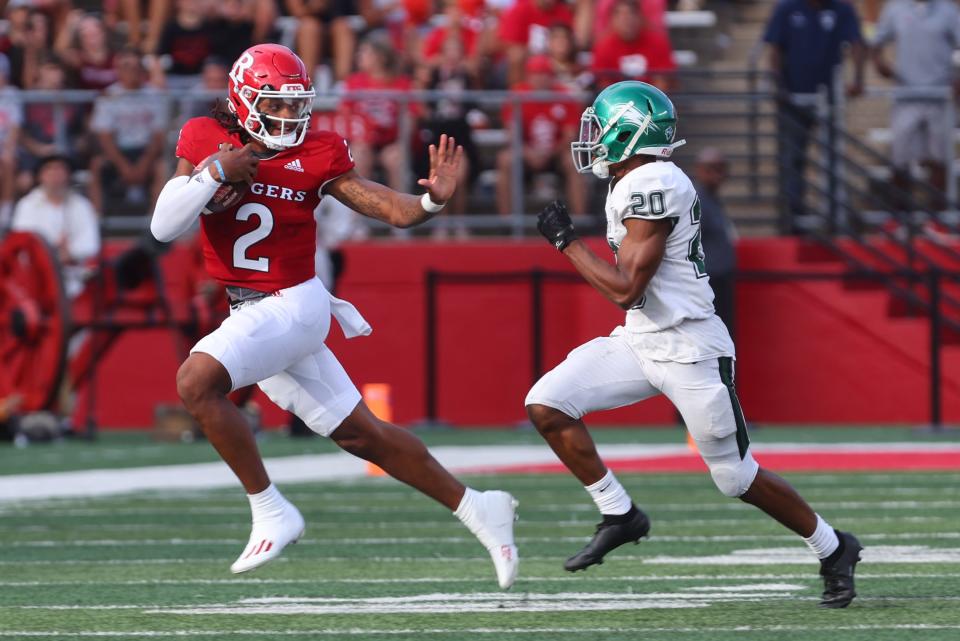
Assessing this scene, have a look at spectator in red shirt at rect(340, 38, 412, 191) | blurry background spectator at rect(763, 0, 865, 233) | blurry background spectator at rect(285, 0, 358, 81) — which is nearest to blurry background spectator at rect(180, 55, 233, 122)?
blurry background spectator at rect(285, 0, 358, 81)

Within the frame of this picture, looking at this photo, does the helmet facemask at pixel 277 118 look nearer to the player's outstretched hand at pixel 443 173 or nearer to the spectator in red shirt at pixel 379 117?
the player's outstretched hand at pixel 443 173

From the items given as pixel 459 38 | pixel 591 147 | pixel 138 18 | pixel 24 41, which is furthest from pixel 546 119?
pixel 591 147

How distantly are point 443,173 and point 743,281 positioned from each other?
9508 mm

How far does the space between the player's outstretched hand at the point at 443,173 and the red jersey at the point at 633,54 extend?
899 centimetres

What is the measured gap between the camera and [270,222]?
22.5ft

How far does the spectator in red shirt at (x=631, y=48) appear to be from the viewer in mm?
15805

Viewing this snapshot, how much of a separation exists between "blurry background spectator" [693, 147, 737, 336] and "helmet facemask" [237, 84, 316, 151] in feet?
26.1

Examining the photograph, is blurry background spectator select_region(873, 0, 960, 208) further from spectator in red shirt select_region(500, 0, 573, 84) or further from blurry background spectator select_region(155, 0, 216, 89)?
blurry background spectator select_region(155, 0, 216, 89)

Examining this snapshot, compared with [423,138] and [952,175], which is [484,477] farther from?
[952,175]

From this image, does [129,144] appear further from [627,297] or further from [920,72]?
[627,297]

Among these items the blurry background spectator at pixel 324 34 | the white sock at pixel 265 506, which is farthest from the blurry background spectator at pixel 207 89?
the white sock at pixel 265 506

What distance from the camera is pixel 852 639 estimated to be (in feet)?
18.6

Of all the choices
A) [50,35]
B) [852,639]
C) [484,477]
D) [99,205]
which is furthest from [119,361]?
[852,639]

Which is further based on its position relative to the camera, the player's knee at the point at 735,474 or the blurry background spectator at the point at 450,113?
the blurry background spectator at the point at 450,113
